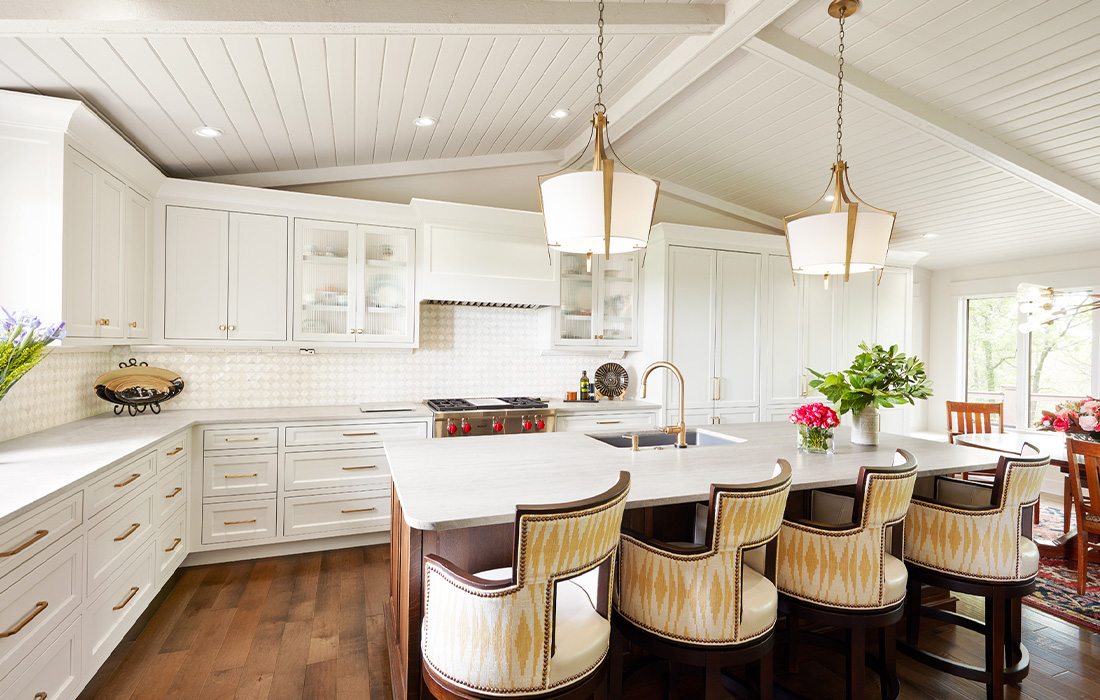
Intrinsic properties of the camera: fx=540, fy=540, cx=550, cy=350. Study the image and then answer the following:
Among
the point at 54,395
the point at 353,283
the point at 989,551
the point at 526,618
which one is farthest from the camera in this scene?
the point at 353,283

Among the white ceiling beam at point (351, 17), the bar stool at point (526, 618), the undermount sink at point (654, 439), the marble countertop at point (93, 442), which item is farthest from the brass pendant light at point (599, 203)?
the marble countertop at point (93, 442)

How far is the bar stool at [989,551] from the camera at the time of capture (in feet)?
6.81

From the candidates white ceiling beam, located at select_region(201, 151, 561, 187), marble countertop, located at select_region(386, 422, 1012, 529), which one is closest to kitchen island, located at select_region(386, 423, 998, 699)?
marble countertop, located at select_region(386, 422, 1012, 529)

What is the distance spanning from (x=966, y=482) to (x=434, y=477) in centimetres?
237

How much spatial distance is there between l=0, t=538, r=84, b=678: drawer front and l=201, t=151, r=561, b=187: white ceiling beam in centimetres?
279

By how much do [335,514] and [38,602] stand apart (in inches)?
74.9

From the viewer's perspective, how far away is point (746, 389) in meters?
4.93

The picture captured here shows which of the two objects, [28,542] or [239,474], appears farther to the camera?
[239,474]

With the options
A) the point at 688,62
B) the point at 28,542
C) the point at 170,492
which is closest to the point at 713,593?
the point at 28,542

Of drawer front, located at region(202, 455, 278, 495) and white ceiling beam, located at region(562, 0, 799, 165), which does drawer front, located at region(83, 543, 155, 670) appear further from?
white ceiling beam, located at region(562, 0, 799, 165)

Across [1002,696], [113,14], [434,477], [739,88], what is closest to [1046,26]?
[739,88]

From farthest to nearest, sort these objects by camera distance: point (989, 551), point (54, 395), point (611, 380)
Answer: point (611, 380) → point (54, 395) → point (989, 551)

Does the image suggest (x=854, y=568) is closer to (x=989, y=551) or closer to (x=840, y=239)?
(x=989, y=551)

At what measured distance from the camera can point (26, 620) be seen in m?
1.62
